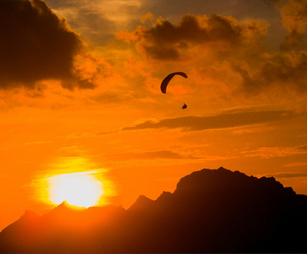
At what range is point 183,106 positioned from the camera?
132 meters

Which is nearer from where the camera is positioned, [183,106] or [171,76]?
[183,106]

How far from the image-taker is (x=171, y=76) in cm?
15100

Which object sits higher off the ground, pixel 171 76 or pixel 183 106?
pixel 171 76

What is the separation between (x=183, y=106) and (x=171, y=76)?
21.8 metres
